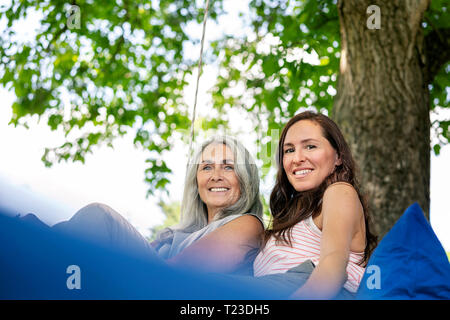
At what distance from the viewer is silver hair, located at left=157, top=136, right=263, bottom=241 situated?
6.95ft

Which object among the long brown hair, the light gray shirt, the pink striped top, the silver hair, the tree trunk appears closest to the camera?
the pink striped top

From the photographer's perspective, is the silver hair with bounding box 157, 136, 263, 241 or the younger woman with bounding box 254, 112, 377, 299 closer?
the younger woman with bounding box 254, 112, 377, 299

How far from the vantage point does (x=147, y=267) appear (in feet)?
4.54

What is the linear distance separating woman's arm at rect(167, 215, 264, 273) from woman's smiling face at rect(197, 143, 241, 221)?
0.25 metres

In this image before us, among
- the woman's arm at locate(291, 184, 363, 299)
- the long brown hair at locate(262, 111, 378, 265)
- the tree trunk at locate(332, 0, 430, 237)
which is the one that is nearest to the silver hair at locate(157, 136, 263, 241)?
the long brown hair at locate(262, 111, 378, 265)

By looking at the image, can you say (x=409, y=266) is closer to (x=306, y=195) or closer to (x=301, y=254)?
(x=301, y=254)

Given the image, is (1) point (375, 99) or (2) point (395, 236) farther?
(1) point (375, 99)

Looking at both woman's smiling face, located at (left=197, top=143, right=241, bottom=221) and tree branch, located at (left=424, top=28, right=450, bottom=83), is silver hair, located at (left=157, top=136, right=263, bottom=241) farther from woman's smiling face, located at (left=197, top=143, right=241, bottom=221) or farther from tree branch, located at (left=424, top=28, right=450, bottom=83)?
tree branch, located at (left=424, top=28, right=450, bottom=83)

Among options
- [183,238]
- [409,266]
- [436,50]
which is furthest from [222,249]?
[436,50]

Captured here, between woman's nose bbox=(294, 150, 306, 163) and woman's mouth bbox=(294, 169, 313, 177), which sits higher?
woman's nose bbox=(294, 150, 306, 163)
